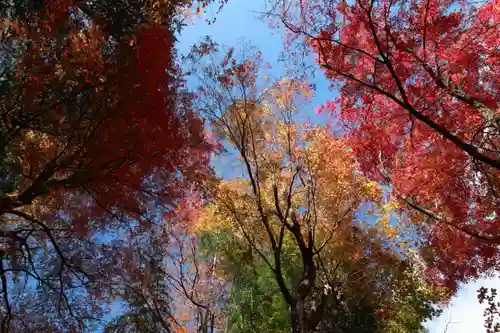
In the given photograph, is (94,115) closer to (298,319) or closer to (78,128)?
(78,128)

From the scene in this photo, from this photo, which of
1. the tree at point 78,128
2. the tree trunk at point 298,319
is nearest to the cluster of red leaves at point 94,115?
the tree at point 78,128

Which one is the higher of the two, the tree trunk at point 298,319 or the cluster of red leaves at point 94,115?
the cluster of red leaves at point 94,115

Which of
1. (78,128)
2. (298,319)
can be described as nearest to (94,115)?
(78,128)

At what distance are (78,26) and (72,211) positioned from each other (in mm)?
3470

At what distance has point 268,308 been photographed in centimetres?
1334

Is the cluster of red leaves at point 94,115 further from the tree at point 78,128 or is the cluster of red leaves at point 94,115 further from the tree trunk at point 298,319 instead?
the tree trunk at point 298,319

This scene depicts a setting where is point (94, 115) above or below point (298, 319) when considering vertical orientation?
above

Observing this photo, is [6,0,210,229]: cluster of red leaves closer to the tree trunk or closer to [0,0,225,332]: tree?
[0,0,225,332]: tree

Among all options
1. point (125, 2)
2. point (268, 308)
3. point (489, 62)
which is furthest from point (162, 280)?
point (489, 62)

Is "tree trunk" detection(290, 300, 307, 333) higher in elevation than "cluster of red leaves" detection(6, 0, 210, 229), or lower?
lower

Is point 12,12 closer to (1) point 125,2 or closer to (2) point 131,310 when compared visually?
(1) point 125,2

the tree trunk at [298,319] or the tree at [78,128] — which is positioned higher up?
the tree at [78,128]

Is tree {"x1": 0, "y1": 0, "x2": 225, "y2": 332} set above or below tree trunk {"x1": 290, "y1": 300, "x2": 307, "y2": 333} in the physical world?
above

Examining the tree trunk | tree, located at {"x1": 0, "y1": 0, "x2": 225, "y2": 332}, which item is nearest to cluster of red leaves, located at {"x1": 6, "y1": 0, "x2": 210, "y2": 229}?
tree, located at {"x1": 0, "y1": 0, "x2": 225, "y2": 332}
